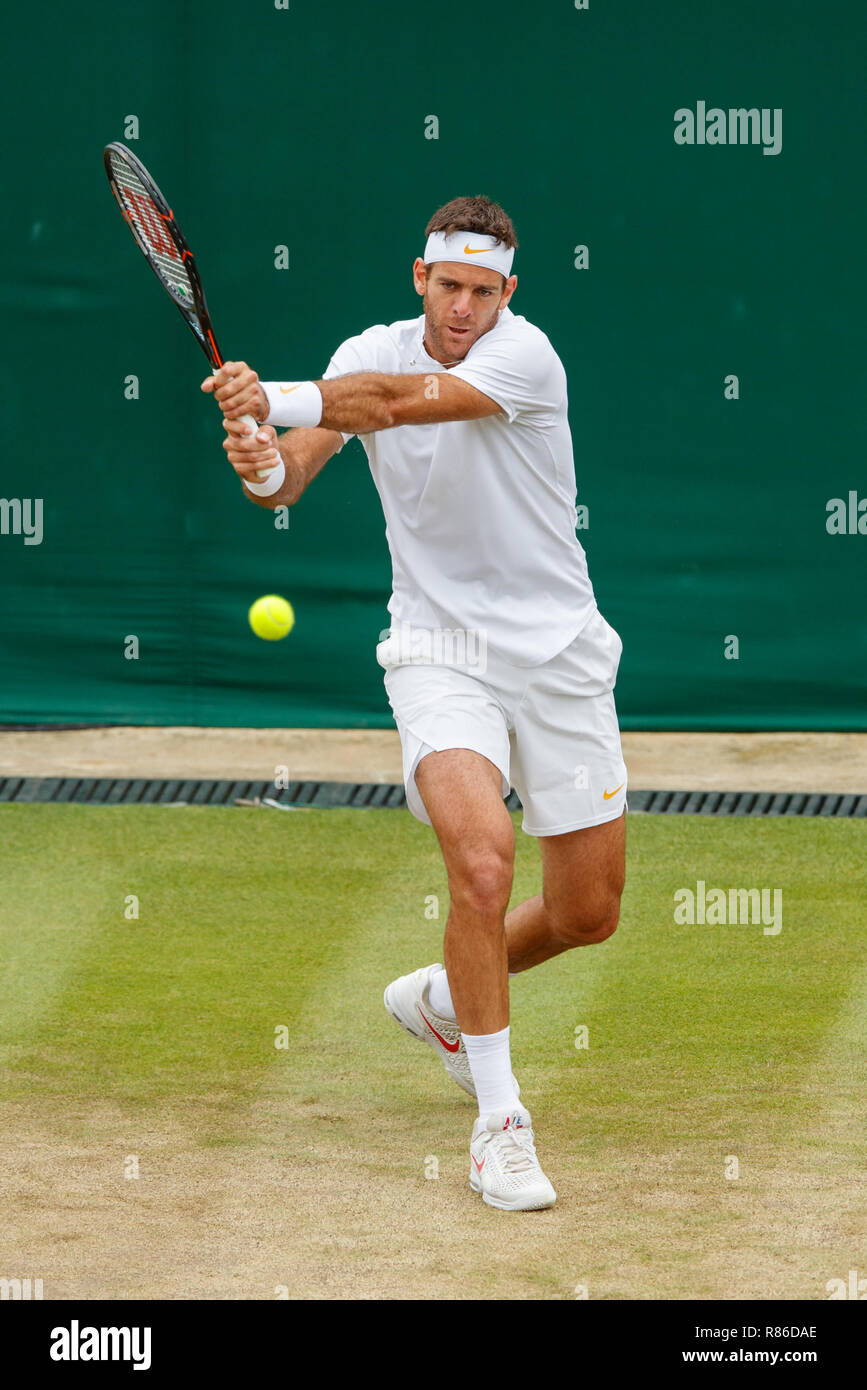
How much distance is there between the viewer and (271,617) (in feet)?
24.0

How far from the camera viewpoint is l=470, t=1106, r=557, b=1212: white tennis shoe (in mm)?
3662

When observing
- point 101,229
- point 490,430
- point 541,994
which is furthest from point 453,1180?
point 101,229

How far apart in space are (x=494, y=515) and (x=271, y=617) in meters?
3.29

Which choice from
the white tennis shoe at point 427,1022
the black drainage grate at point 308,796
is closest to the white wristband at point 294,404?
the white tennis shoe at point 427,1022

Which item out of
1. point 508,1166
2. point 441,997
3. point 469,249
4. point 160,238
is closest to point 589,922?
point 441,997

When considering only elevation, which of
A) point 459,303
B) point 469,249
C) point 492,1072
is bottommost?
point 492,1072

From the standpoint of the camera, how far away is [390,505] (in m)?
4.18

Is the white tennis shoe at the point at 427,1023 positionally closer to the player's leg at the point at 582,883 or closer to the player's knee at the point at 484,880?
the player's leg at the point at 582,883

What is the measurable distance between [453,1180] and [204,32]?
190 inches

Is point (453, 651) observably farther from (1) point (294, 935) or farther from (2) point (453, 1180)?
(1) point (294, 935)

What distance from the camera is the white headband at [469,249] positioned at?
161 inches

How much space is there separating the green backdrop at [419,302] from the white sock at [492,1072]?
3.76 metres

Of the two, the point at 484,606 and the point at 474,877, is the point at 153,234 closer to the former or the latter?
the point at 484,606

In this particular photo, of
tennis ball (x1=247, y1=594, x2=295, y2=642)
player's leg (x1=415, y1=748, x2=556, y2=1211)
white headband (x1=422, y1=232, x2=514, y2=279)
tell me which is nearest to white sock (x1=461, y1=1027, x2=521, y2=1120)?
player's leg (x1=415, y1=748, x2=556, y2=1211)
